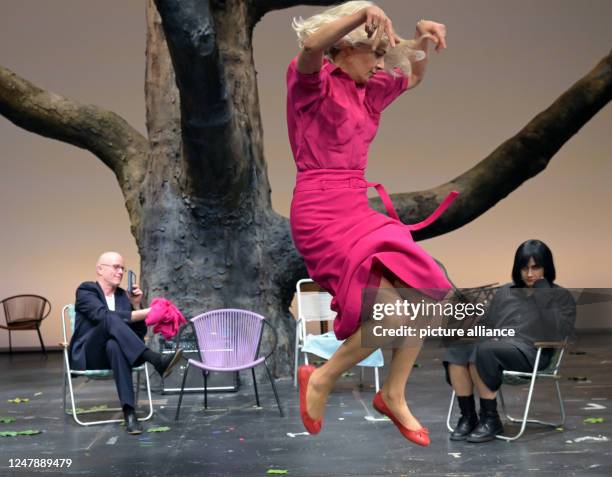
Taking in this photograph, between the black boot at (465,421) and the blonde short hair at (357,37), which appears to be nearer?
the blonde short hair at (357,37)

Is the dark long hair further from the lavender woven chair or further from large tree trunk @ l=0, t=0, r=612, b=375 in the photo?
large tree trunk @ l=0, t=0, r=612, b=375

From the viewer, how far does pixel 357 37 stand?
254cm

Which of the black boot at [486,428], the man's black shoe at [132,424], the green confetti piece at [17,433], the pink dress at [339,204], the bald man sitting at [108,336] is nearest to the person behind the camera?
the pink dress at [339,204]

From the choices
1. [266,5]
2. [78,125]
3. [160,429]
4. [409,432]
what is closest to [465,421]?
[160,429]

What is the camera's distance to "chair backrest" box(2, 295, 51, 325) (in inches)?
456

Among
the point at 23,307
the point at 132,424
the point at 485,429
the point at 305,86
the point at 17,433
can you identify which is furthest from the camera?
the point at 23,307

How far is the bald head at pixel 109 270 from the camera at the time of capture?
20.1 feet

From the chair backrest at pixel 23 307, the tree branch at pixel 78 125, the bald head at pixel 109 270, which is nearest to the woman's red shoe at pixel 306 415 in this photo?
the bald head at pixel 109 270

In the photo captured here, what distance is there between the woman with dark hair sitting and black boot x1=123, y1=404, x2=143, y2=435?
187cm

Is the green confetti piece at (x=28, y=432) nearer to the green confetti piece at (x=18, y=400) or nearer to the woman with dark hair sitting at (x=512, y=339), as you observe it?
the green confetti piece at (x=18, y=400)

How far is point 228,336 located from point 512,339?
2071mm

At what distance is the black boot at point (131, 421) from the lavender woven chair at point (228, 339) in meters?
0.50

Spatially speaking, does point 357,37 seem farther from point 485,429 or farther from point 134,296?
point 134,296

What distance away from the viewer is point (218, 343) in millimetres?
6457
